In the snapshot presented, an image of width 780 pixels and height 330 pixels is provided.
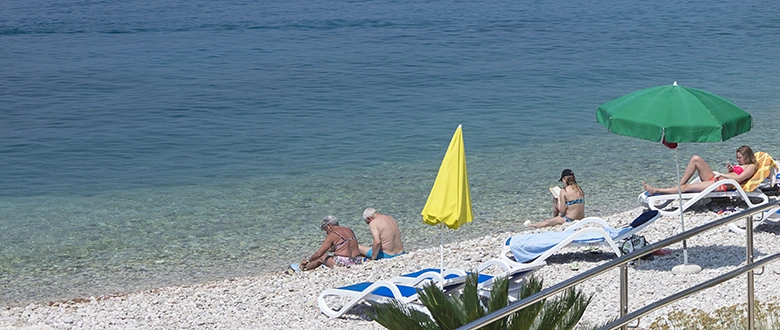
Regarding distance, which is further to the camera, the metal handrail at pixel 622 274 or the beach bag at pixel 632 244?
the beach bag at pixel 632 244

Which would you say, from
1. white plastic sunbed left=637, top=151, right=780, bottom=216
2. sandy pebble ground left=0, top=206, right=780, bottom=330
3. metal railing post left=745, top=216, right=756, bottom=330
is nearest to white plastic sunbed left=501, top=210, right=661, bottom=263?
sandy pebble ground left=0, top=206, right=780, bottom=330

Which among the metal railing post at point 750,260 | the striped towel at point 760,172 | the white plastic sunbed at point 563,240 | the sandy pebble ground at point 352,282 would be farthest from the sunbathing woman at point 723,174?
the metal railing post at point 750,260

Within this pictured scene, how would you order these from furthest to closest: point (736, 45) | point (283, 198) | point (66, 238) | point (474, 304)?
point (736, 45) → point (283, 198) → point (66, 238) → point (474, 304)

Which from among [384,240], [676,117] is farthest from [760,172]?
[384,240]

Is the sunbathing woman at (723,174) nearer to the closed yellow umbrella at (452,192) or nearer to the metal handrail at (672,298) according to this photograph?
the closed yellow umbrella at (452,192)

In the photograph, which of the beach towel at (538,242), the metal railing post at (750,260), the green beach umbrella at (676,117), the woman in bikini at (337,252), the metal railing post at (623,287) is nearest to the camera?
the metal railing post at (623,287)

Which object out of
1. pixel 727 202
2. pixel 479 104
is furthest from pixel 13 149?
pixel 727 202

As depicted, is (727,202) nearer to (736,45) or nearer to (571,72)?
(571,72)

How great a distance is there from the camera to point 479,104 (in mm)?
25219

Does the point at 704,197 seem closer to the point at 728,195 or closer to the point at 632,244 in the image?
the point at 728,195

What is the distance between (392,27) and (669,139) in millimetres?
36096

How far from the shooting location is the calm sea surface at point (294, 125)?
13.7 meters

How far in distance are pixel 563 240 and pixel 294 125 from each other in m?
14.7

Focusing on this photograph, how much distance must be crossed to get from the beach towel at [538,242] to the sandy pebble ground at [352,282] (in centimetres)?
26
